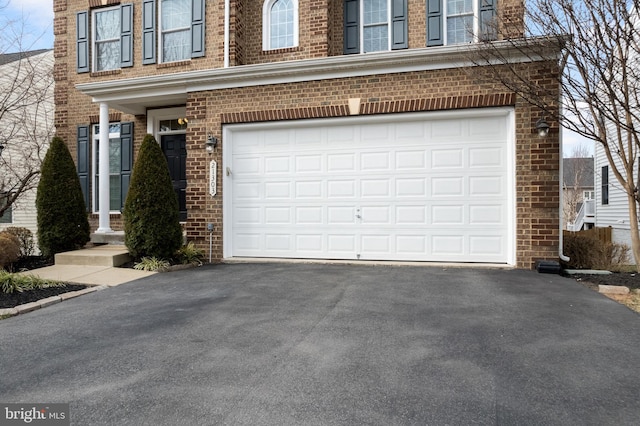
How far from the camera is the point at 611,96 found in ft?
16.9

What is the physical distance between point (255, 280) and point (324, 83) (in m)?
3.71

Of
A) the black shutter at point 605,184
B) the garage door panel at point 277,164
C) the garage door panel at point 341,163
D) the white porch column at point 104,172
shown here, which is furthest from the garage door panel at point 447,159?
the black shutter at point 605,184

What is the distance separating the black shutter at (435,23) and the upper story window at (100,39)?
775 cm

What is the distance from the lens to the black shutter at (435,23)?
8.82 meters

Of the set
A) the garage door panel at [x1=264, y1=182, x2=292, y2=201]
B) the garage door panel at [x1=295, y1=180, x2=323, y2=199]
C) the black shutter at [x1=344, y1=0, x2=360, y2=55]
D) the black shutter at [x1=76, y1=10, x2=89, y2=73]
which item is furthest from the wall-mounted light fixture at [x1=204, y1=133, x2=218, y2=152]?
the black shutter at [x1=76, y1=10, x2=89, y2=73]

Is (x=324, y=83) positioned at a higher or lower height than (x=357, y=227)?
higher

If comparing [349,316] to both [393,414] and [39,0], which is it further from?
[39,0]

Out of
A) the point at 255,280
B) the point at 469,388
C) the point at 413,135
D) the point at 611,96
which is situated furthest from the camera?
the point at 413,135

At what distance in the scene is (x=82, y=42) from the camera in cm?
1025

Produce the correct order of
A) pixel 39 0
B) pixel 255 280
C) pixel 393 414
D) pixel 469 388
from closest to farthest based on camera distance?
1. pixel 393 414
2. pixel 469 388
3. pixel 255 280
4. pixel 39 0

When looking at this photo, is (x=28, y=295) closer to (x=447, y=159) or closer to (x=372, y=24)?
(x=447, y=159)

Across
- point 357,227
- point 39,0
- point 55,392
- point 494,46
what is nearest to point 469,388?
point 55,392

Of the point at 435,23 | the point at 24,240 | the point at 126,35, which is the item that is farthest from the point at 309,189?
the point at 126,35

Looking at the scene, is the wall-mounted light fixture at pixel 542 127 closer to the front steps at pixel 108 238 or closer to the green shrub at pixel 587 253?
the green shrub at pixel 587 253
